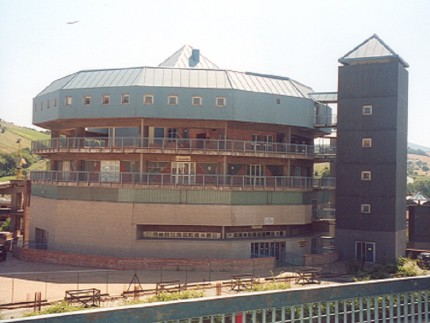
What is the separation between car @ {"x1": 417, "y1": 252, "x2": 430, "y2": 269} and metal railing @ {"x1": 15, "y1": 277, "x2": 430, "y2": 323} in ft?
112

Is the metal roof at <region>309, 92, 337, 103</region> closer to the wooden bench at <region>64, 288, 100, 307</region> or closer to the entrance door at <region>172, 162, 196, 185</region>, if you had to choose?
the entrance door at <region>172, 162, 196, 185</region>

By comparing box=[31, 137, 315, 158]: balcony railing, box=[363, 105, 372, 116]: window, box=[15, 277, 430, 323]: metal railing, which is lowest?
box=[15, 277, 430, 323]: metal railing

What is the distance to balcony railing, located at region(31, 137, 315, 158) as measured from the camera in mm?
38312

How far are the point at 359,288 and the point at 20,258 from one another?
36515 millimetres

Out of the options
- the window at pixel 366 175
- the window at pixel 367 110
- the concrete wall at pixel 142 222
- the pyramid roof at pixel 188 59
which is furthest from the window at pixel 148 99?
the window at pixel 366 175

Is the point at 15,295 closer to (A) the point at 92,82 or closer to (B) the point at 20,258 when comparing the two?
(B) the point at 20,258

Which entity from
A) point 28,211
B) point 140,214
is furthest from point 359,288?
point 28,211

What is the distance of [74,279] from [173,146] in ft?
43.7

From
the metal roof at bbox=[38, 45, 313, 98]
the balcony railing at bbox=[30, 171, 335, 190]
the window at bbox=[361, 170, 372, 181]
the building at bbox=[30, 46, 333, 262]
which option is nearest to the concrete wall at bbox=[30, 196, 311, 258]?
the building at bbox=[30, 46, 333, 262]

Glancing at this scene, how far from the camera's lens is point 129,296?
25328mm

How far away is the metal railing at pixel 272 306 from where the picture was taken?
500 centimetres

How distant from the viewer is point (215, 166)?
41.2m

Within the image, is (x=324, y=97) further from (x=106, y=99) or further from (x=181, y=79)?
(x=106, y=99)

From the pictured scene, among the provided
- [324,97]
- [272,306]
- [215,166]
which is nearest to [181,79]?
[215,166]
